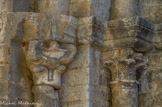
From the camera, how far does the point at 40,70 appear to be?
726 cm

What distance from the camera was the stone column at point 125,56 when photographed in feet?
24.5

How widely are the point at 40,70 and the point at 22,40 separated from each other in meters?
0.46

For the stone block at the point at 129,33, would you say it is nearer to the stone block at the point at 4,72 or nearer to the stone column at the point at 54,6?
the stone column at the point at 54,6

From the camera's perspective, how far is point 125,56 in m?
7.53

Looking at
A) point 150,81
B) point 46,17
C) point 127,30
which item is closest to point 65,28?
point 46,17

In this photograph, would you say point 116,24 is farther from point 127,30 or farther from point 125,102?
Result: point 125,102

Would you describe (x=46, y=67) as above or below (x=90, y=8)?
below

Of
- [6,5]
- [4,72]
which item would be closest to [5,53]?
[4,72]

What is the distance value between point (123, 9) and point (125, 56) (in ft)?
2.22

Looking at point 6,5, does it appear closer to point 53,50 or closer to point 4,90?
point 53,50

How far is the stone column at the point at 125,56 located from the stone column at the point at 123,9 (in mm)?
280

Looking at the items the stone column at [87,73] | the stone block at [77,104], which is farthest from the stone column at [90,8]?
the stone block at [77,104]

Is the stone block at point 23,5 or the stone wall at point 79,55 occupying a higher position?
the stone block at point 23,5

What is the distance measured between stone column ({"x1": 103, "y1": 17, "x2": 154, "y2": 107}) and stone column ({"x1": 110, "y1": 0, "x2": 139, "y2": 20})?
0.28 metres
